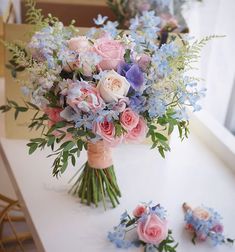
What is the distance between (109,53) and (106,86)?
0.09 metres

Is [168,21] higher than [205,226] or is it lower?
higher

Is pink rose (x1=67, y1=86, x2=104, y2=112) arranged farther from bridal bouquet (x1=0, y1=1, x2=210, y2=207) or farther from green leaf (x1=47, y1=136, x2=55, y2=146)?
green leaf (x1=47, y1=136, x2=55, y2=146)

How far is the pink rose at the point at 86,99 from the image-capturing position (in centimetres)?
89

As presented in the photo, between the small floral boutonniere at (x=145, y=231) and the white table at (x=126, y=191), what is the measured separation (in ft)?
0.11

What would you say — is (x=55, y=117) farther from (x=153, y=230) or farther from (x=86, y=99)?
(x=153, y=230)

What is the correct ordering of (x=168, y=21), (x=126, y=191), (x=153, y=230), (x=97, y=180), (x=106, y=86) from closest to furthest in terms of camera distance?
(x=106, y=86)
(x=153, y=230)
(x=97, y=180)
(x=126, y=191)
(x=168, y=21)

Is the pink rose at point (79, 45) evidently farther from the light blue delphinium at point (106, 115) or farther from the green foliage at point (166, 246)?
the green foliage at point (166, 246)

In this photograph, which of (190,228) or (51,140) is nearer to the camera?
(51,140)

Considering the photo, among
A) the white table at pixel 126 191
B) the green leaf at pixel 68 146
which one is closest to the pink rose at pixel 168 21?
the white table at pixel 126 191

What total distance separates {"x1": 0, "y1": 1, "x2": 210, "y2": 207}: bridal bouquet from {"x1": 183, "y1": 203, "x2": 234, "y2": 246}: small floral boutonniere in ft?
0.67

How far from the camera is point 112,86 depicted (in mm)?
899

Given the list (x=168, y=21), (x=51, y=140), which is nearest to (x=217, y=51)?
(x=168, y=21)

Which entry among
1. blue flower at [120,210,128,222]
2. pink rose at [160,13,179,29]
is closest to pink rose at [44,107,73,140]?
blue flower at [120,210,128,222]

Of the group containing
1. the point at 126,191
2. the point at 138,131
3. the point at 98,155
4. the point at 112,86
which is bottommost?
the point at 126,191
